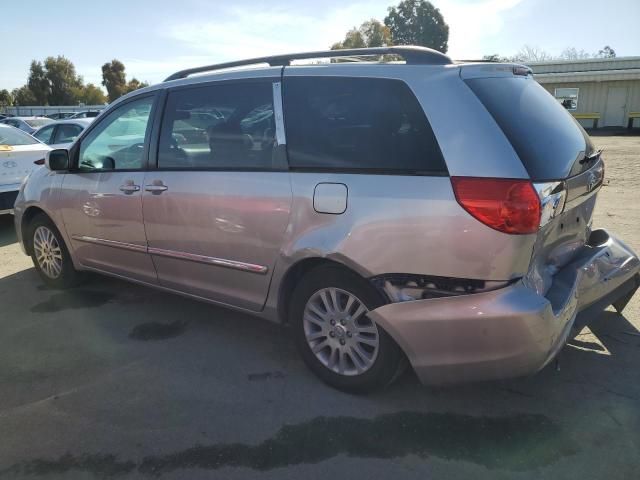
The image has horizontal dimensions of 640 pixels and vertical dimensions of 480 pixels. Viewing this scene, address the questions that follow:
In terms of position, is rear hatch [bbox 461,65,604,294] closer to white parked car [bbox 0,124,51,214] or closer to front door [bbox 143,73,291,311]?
front door [bbox 143,73,291,311]

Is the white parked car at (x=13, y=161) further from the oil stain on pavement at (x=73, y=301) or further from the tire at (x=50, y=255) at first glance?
the oil stain on pavement at (x=73, y=301)

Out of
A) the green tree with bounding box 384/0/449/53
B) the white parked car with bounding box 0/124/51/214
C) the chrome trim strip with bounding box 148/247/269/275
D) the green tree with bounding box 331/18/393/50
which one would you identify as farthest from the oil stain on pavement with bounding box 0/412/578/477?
the green tree with bounding box 384/0/449/53

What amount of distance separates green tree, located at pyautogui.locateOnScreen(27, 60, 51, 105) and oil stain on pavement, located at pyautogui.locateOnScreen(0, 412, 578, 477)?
261 ft

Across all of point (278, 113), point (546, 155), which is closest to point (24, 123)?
point (278, 113)

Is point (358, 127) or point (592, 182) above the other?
point (358, 127)

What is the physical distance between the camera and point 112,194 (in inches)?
159

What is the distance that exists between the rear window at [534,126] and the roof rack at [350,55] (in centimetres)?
30

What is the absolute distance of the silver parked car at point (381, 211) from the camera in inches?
96.6

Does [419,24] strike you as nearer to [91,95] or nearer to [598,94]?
[598,94]

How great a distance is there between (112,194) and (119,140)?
0.54 m

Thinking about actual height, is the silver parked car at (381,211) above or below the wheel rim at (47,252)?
above

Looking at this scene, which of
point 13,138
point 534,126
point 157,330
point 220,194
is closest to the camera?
point 534,126

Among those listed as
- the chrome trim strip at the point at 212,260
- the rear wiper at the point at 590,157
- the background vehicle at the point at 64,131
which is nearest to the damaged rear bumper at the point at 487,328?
the rear wiper at the point at 590,157

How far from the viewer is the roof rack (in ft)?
9.24
